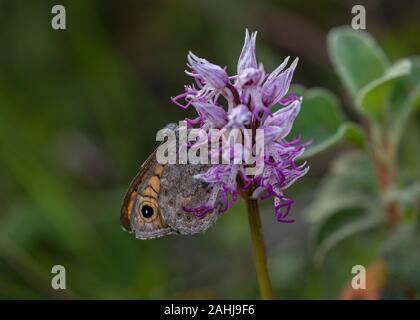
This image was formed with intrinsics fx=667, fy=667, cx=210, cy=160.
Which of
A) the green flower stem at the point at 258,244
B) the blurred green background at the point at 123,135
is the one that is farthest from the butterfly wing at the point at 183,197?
the blurred green background at the point at 123,135

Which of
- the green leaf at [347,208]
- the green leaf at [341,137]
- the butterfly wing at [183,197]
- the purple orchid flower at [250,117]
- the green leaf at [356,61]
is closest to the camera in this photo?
the purple orchid flower at [250,117]

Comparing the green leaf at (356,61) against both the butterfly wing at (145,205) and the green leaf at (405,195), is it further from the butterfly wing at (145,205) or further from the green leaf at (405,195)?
the butterfly wing at (145,205)

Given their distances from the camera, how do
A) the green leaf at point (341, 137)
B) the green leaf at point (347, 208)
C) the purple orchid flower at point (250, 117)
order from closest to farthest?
the purple orchid flower at point (250, 117) → the green leaf at point (341, 137) → the green leaf at point (347, 208)

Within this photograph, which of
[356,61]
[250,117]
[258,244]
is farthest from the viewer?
[356,61]

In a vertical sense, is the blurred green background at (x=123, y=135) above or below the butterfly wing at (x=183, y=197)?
above

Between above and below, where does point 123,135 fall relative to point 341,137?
above

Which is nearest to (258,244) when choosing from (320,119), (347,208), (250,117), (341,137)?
(250,117)

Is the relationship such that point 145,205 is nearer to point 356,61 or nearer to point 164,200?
point 164,200

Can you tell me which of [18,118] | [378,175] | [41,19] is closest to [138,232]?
[378,175]
